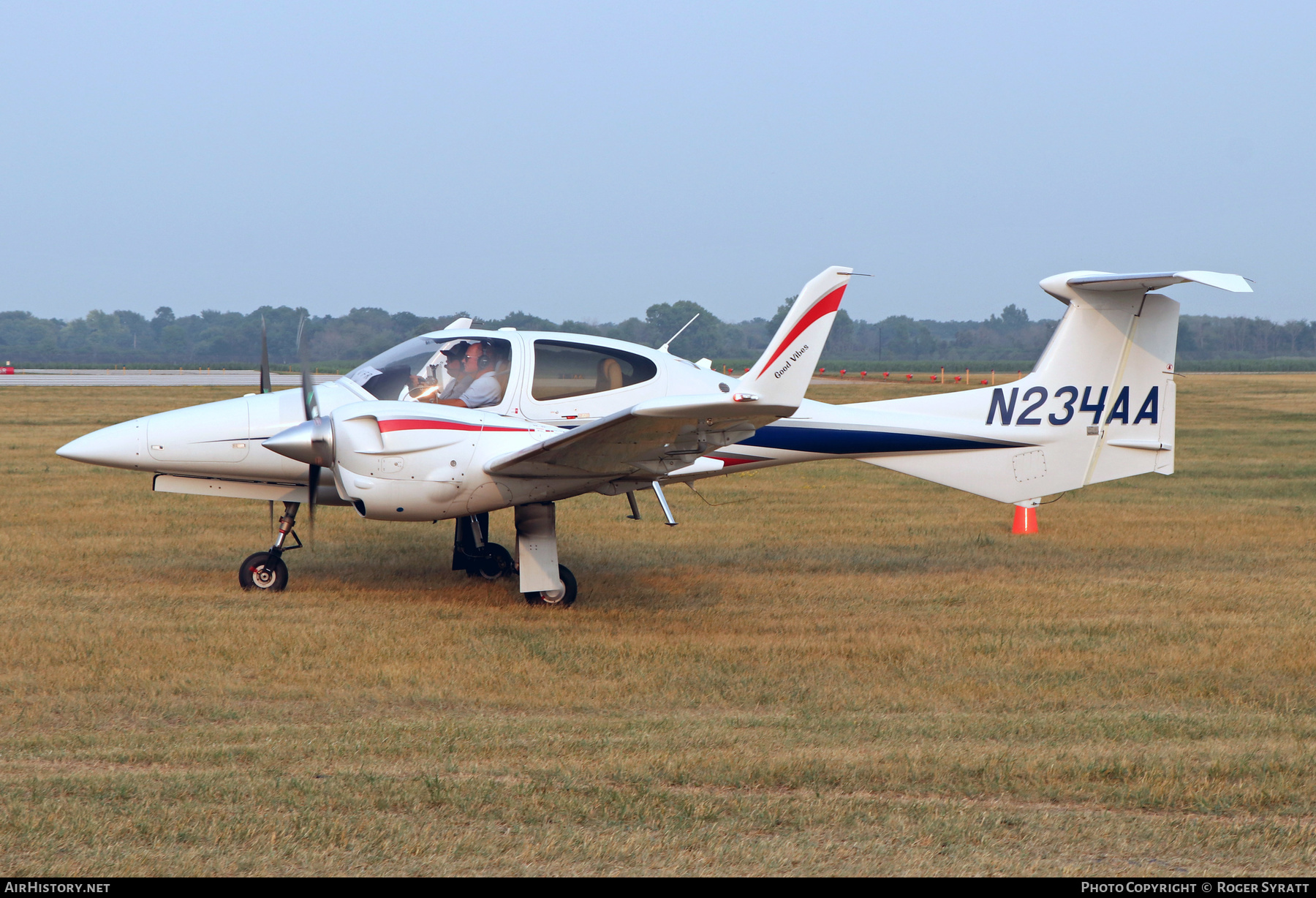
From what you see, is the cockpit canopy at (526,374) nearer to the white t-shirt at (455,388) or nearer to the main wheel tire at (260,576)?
the white t-shirt at (455,388)

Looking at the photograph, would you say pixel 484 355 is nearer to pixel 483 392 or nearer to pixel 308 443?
pixel 483 392

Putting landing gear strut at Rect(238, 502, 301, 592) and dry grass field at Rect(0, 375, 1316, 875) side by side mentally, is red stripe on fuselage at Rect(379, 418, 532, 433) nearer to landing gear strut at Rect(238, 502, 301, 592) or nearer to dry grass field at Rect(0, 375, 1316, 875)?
dry grass field at Rect(0, 375, 1316, 875)

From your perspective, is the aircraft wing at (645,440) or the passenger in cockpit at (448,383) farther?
the passenger in cockpit at (448,383)

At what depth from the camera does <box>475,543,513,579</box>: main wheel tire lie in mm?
10406

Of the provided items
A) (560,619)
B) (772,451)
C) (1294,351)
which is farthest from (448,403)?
(1294,351)

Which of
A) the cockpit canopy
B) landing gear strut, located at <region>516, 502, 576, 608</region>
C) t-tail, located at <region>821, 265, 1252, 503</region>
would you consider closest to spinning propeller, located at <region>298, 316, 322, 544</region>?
the cockpit canopy

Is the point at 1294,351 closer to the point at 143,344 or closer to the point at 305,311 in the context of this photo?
the point at 143,344

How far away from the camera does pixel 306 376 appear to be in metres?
8.71

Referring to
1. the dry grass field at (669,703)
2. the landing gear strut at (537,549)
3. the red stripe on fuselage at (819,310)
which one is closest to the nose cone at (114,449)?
the dry grass field at (669,703)

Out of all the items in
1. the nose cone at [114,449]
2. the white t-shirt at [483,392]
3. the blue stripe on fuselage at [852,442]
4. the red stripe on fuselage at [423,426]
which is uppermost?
the white t-shirt at [483,392]

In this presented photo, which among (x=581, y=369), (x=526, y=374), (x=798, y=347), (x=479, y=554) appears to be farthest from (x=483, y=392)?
(x=798, y=347)

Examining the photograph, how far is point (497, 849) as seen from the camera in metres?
4.16

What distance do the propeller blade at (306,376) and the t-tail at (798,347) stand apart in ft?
11.4

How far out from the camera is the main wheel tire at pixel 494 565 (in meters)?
10.4
